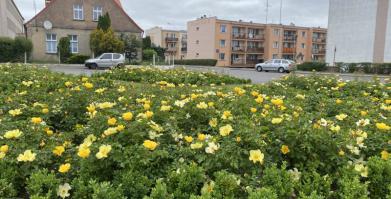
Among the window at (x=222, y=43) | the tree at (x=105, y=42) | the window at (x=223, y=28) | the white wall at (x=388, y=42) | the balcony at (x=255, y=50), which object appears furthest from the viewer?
the balcony at (x=255, y=50)

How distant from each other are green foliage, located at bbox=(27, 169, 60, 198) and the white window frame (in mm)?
37198

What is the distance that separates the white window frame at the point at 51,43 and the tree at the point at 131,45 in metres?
6.68

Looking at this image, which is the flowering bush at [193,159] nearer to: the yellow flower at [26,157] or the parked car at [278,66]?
the yellow flower at [26,157]

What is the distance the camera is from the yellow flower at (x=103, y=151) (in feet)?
7.55

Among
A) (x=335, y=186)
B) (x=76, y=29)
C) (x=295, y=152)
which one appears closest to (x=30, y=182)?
(x=295, y=152)

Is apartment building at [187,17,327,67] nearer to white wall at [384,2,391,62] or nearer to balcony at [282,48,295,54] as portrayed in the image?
balcony at [282,48,295,54]

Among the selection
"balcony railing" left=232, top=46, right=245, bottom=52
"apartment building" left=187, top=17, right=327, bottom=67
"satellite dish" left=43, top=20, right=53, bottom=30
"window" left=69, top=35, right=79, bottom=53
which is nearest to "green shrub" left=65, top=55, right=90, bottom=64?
"window" left=69, top=35, right=79, bottom=53

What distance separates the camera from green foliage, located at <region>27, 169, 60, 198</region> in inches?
86.0

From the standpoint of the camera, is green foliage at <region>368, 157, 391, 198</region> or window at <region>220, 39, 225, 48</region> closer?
green foliage at <region>368, 157, 391, 198</region>

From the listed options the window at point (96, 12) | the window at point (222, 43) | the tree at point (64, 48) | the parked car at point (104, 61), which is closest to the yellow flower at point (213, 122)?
the parked car at point (104, 61)

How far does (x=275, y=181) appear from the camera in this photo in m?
2.31

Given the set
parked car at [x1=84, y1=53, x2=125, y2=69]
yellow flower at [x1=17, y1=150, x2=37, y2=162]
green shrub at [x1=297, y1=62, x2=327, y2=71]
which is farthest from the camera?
green shrub at [x1=297, y1=62, x2=327, y2=71]

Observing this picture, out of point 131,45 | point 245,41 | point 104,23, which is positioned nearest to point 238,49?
point 245,41

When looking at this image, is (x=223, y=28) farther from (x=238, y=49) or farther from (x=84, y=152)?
(x=84, y=152)
